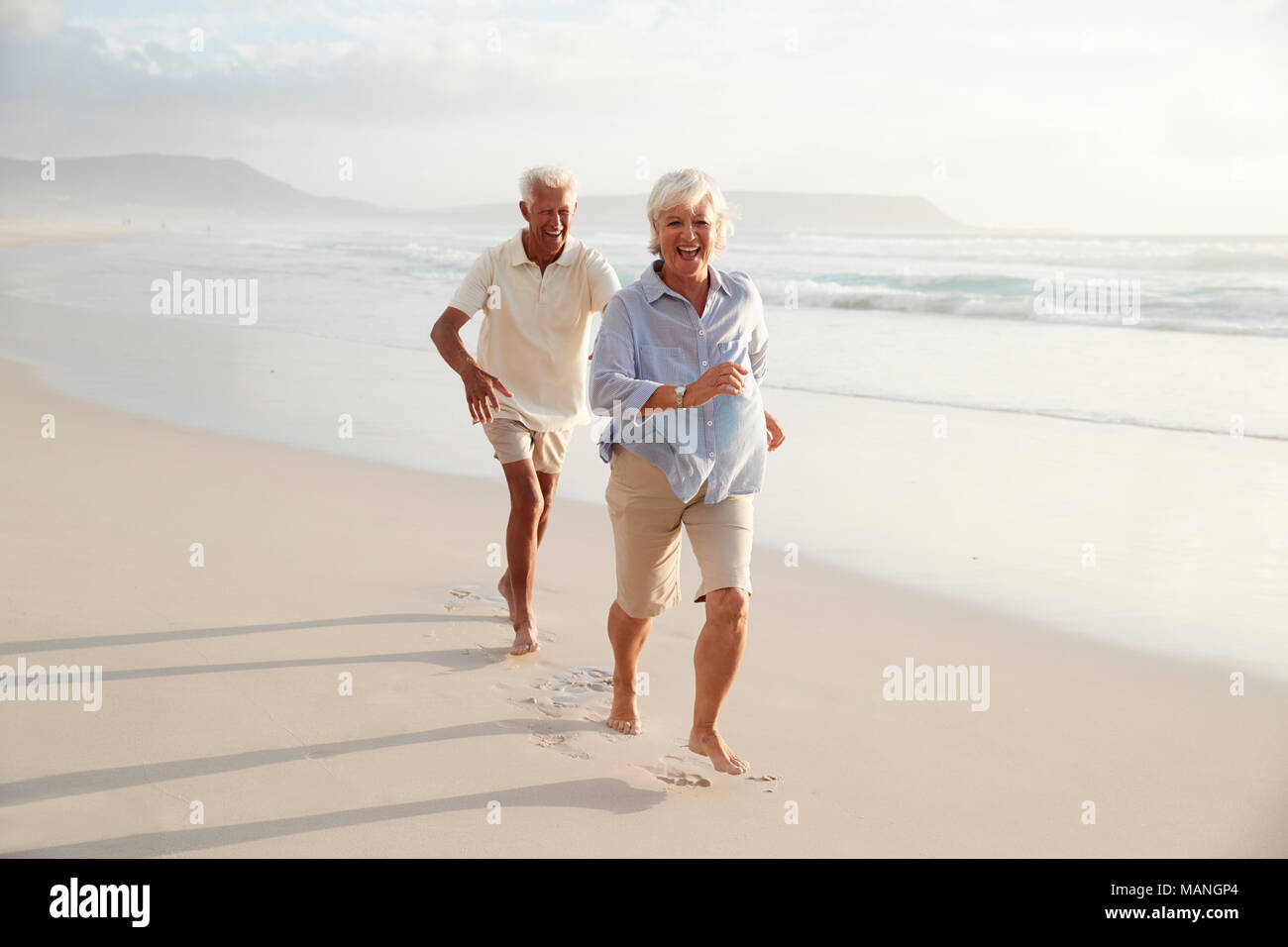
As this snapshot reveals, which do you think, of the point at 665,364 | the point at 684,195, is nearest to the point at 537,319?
the point at 665,364

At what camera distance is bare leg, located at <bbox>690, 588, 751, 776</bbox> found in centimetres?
346

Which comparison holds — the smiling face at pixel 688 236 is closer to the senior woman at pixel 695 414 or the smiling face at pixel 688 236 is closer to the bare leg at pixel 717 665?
the senior woman at pixel 695 414

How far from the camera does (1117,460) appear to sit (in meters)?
8.12

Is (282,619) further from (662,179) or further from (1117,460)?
(1117,460)

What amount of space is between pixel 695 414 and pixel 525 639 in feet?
5.15

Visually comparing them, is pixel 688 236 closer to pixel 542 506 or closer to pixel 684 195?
pixel 684 195

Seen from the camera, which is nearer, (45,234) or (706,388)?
(706,388)

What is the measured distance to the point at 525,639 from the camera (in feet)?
15.0

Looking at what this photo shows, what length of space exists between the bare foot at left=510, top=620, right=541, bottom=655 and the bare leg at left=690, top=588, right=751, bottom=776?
43.2 inches

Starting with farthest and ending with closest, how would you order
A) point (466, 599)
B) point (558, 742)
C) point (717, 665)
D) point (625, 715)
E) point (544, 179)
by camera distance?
point (466, 599) → point (544, 179) → point (625, 715) → point (558, 742) → point (717, 665)

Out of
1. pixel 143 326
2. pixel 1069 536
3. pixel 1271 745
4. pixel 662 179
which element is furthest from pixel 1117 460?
pixel 143 326

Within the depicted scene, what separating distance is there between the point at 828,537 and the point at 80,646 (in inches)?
146

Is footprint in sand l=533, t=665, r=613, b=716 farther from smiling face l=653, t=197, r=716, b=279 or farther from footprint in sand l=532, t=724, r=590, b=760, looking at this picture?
smiling face l=653, t=197, r=716, b=279

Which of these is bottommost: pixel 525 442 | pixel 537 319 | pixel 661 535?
pixel 661 535
